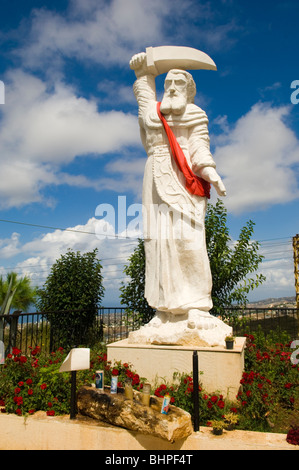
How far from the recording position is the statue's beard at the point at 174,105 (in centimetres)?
490

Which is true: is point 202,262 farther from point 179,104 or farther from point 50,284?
point 50,284

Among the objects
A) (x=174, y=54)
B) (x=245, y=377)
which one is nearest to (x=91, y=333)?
(x=245, y=377)

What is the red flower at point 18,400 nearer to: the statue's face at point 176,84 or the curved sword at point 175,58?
the statue's face at point 176,84

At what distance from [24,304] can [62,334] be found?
1.29 metres

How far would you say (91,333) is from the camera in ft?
24.2

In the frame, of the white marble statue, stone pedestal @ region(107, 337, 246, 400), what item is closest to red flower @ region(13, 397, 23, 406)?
stone pedestal @ region(107, 337, 246, 400)

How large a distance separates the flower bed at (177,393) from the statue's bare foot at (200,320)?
59 cm

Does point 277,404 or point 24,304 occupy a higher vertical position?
point 24,304

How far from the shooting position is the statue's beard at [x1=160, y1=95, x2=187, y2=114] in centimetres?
490

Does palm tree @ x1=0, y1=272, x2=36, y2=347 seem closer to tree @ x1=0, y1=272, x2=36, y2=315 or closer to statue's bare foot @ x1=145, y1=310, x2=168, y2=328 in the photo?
tree @ x1=0, y1=272, x2=36, y2=315

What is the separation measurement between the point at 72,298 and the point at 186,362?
3.76m

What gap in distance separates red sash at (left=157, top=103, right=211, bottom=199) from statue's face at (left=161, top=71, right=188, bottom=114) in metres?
0.18

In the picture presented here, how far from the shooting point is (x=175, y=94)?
4977 millimetres

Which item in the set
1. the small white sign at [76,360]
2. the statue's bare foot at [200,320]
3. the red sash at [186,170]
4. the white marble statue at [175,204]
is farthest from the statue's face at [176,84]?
the small white sign at [76,360]
